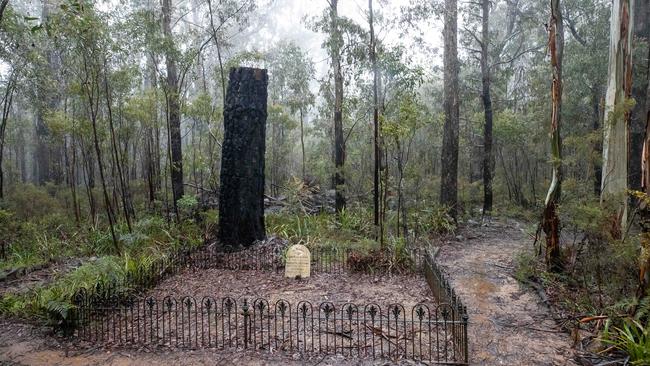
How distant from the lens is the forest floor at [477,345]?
4.33 m

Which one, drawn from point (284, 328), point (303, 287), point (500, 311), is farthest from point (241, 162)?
point (500, 311)

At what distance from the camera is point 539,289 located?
21.0ft

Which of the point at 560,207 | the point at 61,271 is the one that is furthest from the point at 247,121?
the point at 560,207

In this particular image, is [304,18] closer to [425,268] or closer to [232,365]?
[425,268]

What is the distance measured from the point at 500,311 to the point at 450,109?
24.1 feet

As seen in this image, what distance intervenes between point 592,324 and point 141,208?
42.7 feet

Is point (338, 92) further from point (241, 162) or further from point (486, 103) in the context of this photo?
point (241, 162)

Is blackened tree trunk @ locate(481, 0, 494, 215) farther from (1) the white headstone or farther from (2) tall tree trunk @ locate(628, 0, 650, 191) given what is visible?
(1) the white headstone

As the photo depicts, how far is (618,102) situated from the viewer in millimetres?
6234

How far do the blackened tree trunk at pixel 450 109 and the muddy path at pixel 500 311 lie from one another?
219 cm

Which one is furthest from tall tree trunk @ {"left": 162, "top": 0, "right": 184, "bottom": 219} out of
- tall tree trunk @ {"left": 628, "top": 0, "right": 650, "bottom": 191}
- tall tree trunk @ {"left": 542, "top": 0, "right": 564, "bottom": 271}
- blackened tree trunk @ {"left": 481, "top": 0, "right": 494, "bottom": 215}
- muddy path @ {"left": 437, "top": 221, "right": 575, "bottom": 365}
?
tall tree trunk @ {"left": 628, "top": 0, "right": 650, "bottom": 191}

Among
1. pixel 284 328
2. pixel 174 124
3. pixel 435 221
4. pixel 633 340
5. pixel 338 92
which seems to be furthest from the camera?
pixel 338 92

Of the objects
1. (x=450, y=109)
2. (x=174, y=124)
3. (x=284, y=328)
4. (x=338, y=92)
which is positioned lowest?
(x=284, y=328)

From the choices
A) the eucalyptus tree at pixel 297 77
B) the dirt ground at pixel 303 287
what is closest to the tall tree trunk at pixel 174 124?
the dirt ground at pixel 303 287
